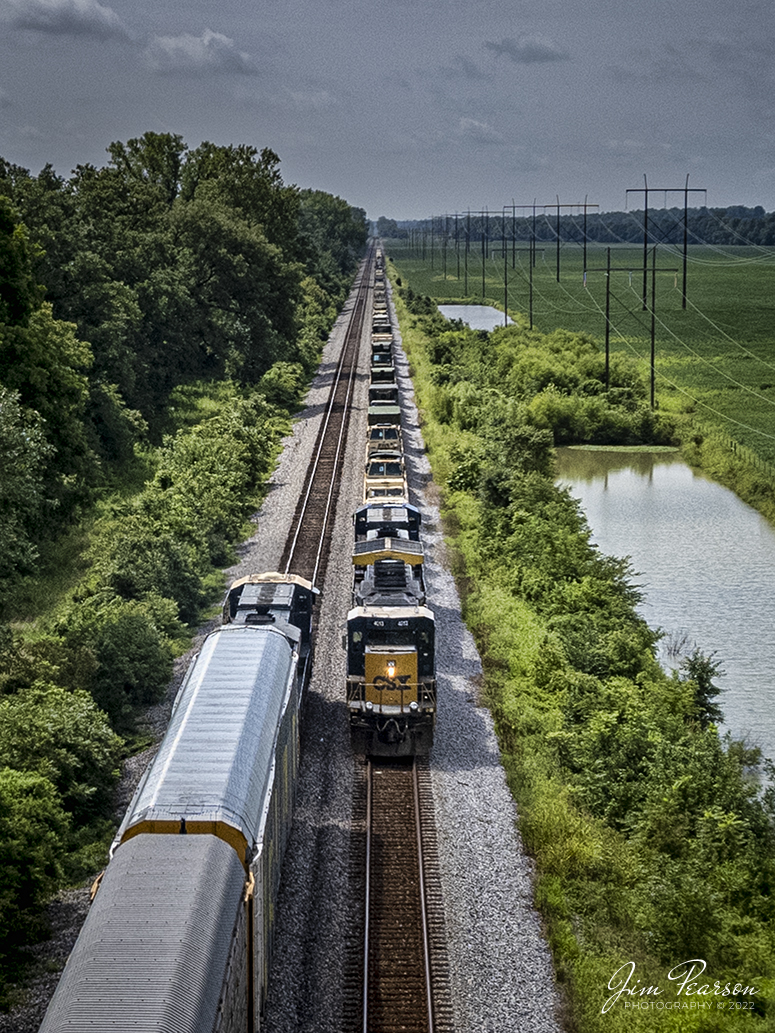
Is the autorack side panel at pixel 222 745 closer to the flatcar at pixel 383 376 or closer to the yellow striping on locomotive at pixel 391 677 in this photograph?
the yellow striping on locomotive at pixel 391 677

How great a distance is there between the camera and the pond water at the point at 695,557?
26078mm

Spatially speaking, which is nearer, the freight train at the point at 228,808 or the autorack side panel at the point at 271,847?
the freight train at the point at 228,808

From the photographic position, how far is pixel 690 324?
331ft

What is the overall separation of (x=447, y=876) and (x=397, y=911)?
127 cm

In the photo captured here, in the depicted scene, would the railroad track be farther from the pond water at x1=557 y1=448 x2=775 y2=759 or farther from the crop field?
the crop field

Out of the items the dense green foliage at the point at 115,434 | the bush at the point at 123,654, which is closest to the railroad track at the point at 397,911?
the dense green foliage at the point at 115,434

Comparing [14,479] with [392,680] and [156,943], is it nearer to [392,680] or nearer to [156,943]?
[392,680]

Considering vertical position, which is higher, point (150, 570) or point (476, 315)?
point (476, 315)

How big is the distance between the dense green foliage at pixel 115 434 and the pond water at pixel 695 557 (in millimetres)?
14014

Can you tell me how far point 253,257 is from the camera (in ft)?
212

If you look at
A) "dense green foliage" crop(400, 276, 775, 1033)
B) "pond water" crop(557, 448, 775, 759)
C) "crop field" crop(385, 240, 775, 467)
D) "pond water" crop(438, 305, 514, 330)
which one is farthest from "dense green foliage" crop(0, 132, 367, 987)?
"pond water" crop(438, 305, 514, 330)

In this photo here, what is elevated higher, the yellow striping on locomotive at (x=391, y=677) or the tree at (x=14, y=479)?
the tree at (x=14, y=479)

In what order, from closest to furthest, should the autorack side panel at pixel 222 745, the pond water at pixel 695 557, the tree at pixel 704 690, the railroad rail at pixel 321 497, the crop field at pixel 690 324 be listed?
the autorack side panel at pixel 222 745 → the tree at pixel 704 690 → the pond water at pixel 695 557 → the railroad rail at pixel 321 497 → the crop field at pixel 690 324

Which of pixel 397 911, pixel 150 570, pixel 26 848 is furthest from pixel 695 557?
pixel 26 848
